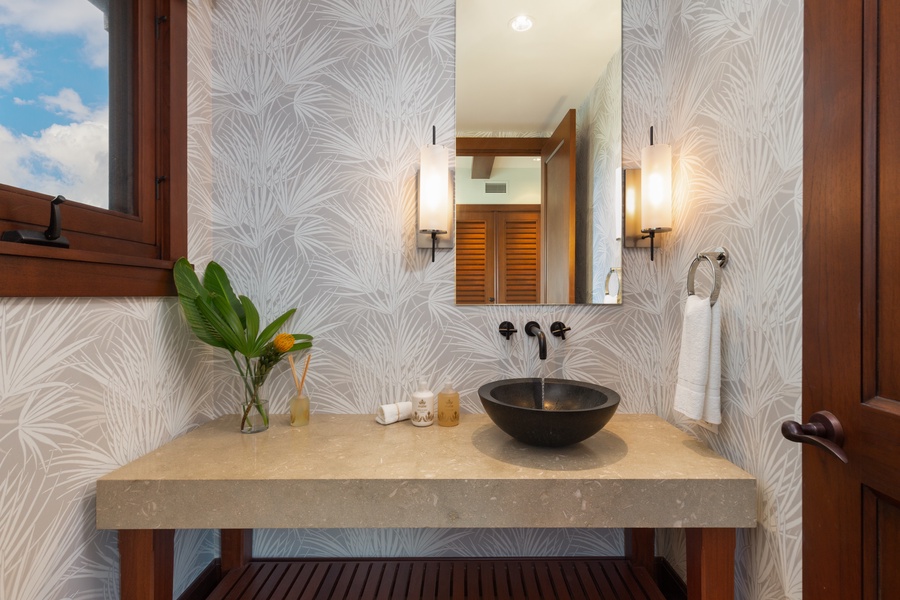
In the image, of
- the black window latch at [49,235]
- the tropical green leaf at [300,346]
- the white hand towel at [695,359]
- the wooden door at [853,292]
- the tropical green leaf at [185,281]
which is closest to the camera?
the wooden door at [853,292]

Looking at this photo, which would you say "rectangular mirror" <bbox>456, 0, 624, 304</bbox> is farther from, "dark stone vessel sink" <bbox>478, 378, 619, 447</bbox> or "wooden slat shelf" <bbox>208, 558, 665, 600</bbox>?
"wooden slat shelf" <bbox>208, 558, 665, 600</bbox>

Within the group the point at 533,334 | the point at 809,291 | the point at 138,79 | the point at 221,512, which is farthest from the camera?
the point at 533,334

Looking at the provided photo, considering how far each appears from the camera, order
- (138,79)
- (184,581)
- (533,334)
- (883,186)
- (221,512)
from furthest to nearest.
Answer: (533,334) < (184,581) < (138,79) < (221,512) < (883,186)

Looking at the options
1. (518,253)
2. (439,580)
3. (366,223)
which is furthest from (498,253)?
(439,580)

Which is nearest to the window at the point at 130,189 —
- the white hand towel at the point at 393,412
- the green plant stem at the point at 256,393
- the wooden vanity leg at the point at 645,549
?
the green plant stem at the point at 256,393

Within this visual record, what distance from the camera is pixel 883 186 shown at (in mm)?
640

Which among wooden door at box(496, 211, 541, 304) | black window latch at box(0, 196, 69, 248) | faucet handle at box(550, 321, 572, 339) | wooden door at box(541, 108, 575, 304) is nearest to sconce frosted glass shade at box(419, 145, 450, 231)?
wooden door at box(496, 211, 541, 304)

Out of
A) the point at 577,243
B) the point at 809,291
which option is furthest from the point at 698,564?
the point at 577,243

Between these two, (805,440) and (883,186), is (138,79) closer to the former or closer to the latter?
(883,186)

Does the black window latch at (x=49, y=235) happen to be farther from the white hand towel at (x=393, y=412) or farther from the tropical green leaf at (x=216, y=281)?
the white hand towel at (x=393, y=412)

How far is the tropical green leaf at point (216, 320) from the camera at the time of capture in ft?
4.02

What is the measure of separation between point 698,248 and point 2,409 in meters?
1.83

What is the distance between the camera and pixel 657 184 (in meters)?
1.39

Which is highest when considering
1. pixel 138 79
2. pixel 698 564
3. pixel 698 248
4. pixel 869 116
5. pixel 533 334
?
pixel 138 79
